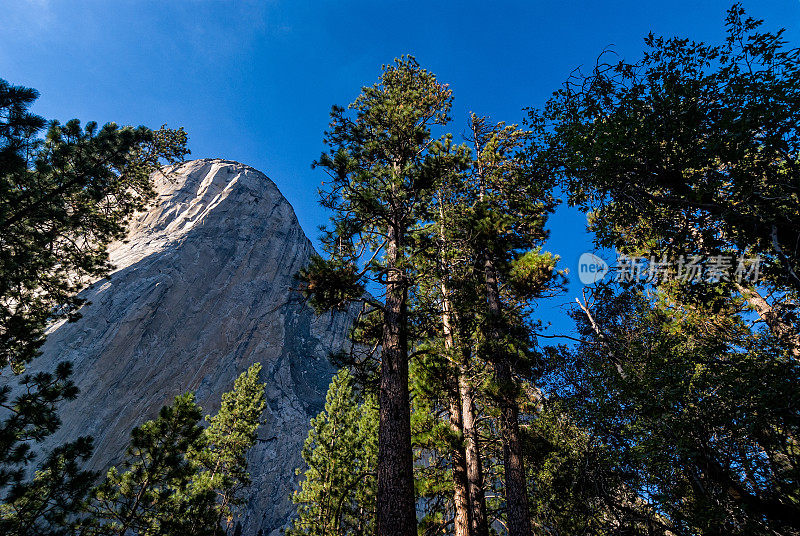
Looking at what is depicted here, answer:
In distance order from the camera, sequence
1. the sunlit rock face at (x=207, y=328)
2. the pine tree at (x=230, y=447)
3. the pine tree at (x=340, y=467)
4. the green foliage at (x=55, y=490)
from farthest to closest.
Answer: the sunlit rock face at (x=207, y=328) → the pine tree at (x=230, y=447) → the pine tree at (x=340, y=467) → the green foliage at (x=55, y=490)

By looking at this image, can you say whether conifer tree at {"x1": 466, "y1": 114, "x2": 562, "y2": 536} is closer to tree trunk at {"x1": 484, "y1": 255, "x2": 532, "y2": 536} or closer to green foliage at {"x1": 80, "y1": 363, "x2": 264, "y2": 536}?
tree trunk at {"x1": 484, "y1": 255, "x2": 532, "y2": 536}

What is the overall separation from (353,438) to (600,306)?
45.3 ft

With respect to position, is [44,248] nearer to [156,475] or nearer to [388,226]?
[156,475]

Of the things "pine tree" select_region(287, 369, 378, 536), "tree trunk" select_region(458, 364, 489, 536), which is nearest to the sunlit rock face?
"pine tree" select_region(287, 369, 378, 536)

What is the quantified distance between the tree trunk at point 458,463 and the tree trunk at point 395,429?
44.7 inches

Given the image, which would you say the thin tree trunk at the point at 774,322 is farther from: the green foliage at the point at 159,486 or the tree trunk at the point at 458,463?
the green foliage at the point at 159,486

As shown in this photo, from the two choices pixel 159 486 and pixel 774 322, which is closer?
pixel 774 322

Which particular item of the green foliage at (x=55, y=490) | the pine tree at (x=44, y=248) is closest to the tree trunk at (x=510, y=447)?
the green foliage at (x=55, y=490)

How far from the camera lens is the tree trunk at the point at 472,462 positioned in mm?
7668

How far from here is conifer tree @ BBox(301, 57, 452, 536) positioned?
557 centimetres

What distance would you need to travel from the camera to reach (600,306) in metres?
7.73

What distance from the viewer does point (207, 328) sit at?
4794 cm

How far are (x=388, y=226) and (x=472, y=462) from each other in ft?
20.9

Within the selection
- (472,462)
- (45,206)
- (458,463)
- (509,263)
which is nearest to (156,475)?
(45,206)
